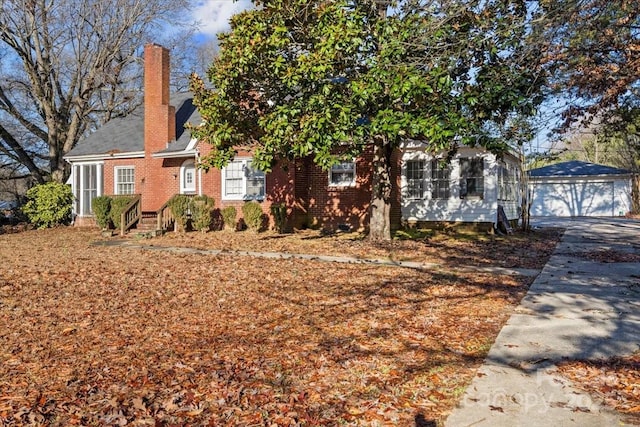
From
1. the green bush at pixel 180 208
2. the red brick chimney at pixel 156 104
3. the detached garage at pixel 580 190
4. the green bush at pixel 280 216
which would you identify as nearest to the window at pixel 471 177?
the green bush at pixel 280 216

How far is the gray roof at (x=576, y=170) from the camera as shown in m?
29.3

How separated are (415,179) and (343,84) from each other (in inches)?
278

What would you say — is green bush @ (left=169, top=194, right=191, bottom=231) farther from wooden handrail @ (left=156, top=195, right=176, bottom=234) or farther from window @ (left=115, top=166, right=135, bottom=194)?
window @ (left=115, top=166, right=135, bottom=194)

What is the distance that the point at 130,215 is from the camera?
18094mm

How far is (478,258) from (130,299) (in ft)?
25.2

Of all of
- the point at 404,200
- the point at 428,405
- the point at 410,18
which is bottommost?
the point at 428,405

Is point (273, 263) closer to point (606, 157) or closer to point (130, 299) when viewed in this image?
point (130, 299)

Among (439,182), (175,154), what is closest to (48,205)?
(175,154)

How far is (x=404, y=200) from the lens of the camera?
1798cm

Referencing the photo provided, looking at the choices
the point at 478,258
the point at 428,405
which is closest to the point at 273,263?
the point at 478,258

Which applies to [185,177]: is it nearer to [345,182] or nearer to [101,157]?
[101,157]

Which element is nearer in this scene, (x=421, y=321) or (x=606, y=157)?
(x=421, y=321)

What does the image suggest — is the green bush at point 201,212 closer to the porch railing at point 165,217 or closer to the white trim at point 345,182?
the porch railing at point 165,217

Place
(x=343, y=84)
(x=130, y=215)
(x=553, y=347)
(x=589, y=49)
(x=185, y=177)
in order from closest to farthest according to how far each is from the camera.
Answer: (x=553, y=347), (x=589, y=49), (x=343, y=84), (x=130, y=215), (x=185, y=177)
